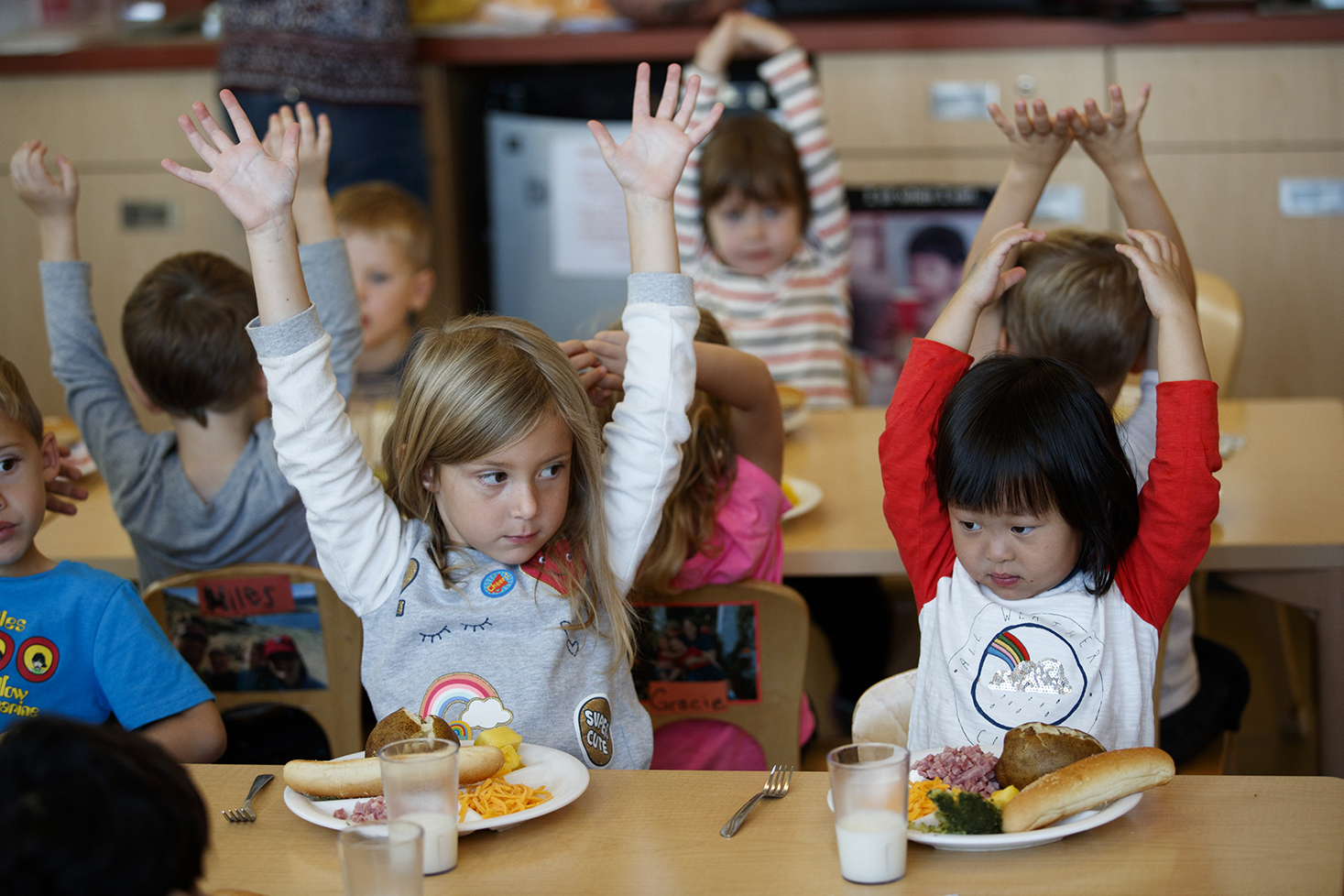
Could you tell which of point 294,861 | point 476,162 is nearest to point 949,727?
point 294,861

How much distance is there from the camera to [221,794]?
0.99 m

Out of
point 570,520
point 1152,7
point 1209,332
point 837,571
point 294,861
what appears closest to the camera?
point 294,861

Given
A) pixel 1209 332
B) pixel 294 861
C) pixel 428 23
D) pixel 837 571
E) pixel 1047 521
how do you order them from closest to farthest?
pixel 294 861, pixel 1047 521, pixel 837 571, pixel 1209 332, pixel 428 23

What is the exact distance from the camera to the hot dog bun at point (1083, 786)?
0.87 metres

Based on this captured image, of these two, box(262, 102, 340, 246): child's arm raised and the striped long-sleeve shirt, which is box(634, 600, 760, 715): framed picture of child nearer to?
box(262, 102, 340, 246): child's arm raised

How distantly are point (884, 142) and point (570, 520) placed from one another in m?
2.53

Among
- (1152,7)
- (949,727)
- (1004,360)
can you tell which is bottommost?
(949,727)

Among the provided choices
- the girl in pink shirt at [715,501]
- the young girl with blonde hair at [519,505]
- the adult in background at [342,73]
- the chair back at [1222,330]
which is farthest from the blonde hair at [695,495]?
the adult in background at [342,73]

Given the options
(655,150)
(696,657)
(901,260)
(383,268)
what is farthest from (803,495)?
(901,260)

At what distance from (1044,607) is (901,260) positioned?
8.15 ft

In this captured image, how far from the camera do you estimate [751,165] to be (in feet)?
8.20

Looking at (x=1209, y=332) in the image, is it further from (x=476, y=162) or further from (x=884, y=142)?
(x=476, y=162)

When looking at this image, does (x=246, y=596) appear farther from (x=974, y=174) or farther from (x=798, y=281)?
(x=974, y=174)

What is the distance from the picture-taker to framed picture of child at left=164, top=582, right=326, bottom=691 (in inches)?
57.6
